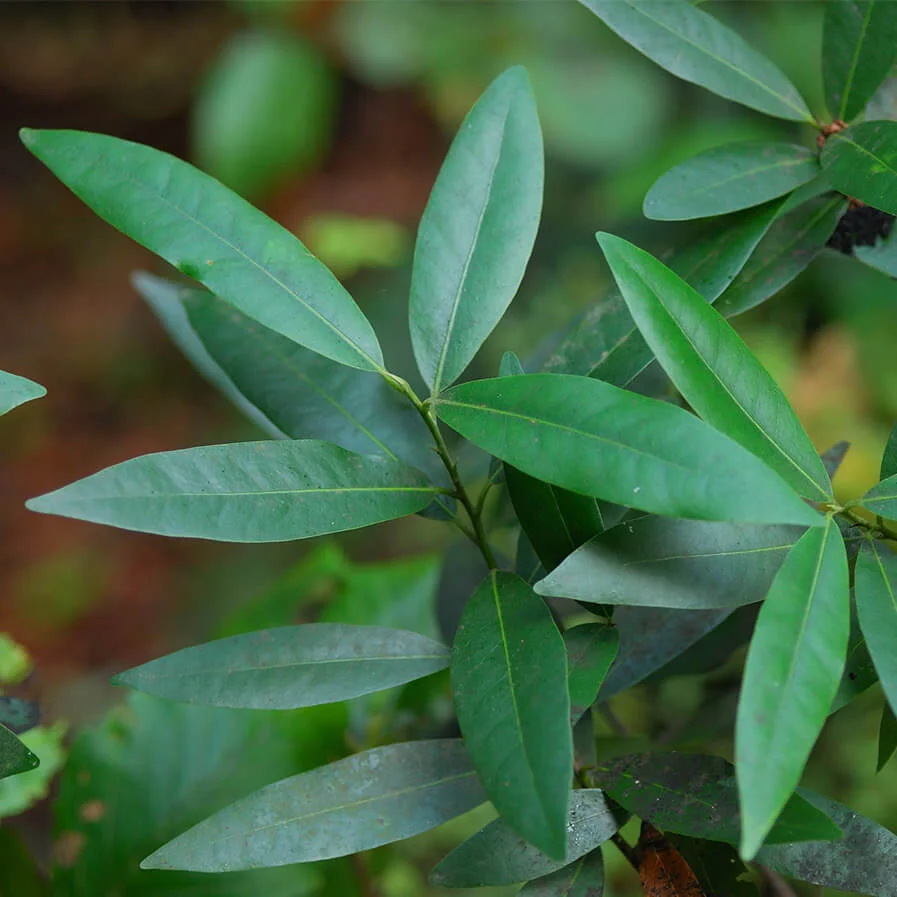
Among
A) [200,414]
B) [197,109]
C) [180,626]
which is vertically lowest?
[180,626]

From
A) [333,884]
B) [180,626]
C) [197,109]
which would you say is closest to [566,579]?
[333,884]

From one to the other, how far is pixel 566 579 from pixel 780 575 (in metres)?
0.11

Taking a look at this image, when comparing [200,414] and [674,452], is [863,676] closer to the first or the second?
[674,452]

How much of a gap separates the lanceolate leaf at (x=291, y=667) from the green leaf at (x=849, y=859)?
24 cm

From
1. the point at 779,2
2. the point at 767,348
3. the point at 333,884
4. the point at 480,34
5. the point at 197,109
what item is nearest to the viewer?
the point at 333,884

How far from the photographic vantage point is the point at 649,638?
686mm

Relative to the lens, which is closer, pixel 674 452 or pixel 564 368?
pixel 674 452

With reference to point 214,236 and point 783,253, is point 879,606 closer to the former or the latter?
point 783,253

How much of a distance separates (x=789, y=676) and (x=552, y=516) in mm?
194

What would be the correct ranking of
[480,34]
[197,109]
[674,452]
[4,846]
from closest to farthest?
[674,452]
[4,846]
[480,34]
[197,109]

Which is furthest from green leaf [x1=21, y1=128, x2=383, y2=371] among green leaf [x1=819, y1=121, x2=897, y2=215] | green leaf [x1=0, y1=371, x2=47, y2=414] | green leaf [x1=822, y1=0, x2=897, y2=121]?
green leaf [x1=822, y1=0, x2=897, y2=121]

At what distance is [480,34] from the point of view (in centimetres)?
260

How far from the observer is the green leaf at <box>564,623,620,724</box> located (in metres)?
0.52

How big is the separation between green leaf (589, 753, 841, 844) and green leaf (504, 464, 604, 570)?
5.5 inches
